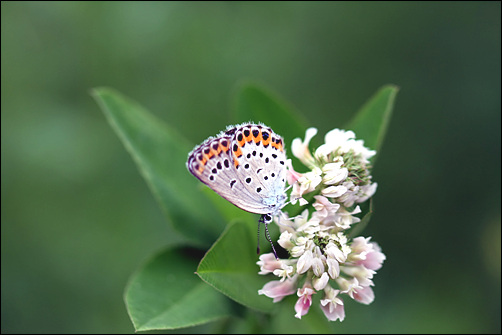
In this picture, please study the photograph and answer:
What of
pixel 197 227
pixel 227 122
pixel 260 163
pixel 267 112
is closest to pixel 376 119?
pixel 267 112

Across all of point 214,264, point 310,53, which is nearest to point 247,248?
point 214,264

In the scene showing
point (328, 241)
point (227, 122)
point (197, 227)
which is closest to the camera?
point (328, 241)

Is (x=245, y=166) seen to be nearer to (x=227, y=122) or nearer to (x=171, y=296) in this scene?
(x=171, y=296)

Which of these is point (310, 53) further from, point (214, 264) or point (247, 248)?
point (214, 264)

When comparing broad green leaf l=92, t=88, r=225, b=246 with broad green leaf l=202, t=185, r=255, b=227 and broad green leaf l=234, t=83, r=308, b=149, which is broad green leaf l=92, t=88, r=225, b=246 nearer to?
broad green leaf l=202, t=185, r=255, b=227

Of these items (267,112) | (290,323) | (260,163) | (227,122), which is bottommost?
(290,323)

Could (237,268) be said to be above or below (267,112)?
below

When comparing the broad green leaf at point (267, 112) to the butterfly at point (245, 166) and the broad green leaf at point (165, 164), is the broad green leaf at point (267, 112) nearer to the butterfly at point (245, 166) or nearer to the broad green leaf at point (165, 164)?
the broad green leaf at point (165, 164)
